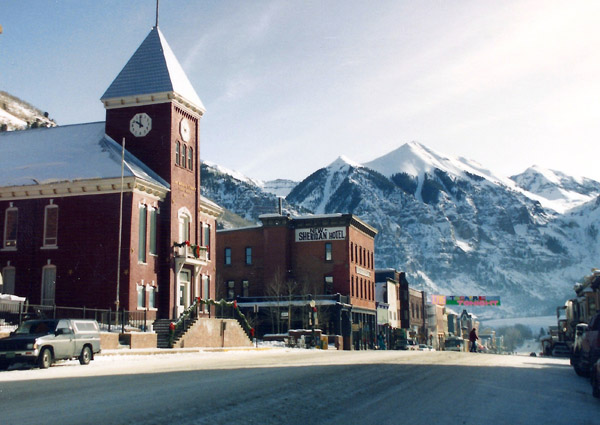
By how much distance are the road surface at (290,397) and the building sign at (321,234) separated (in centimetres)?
5221

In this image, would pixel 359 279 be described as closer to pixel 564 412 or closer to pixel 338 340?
pixel 338 340

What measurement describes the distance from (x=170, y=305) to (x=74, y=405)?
32917mm

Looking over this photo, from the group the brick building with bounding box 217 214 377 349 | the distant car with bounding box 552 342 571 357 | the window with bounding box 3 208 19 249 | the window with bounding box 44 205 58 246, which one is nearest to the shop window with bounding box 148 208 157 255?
the window with bounding box 44 205 58 246

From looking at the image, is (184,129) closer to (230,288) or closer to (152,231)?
(152,231)

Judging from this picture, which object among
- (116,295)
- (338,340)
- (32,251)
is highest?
(32,251)

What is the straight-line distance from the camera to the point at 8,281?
43.3m

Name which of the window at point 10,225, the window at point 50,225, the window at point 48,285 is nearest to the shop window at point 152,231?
the window at point 50,225

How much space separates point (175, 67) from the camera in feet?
164

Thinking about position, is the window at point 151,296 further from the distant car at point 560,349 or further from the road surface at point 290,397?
the distant car at point 560,349

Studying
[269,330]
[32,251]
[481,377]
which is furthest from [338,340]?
[481,377]

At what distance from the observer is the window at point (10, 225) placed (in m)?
→ 44.1

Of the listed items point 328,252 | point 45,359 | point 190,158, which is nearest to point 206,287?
point 190,158

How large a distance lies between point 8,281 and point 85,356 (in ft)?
70.6

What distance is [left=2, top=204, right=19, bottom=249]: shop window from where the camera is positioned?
44.1m
